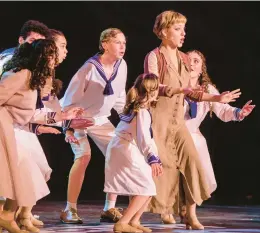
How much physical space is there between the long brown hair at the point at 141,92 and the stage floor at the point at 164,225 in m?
0.79

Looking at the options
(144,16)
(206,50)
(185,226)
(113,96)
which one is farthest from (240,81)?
(185,226)

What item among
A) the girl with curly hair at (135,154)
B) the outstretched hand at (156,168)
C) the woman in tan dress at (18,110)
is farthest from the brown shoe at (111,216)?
the woman in tan dress at (18,110)

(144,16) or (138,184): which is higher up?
(144,16)

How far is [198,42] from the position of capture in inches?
332

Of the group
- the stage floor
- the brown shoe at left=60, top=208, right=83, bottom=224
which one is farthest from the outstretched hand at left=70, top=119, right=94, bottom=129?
the brown shoe at left=60, top=208, right=83, bottom=224

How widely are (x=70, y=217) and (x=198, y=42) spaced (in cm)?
324

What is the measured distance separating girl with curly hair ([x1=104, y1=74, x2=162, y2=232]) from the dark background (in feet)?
10.9

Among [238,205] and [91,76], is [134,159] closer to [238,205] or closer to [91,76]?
[91,76]

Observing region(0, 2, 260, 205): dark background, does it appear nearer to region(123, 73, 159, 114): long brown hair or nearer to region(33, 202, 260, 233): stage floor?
region(33, 202, 260, 233): stage floor

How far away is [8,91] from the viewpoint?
177 inches

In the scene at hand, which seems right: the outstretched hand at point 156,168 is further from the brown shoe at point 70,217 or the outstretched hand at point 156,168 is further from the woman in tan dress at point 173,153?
the brown shoe at point 70,217

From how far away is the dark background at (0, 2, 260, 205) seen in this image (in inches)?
326

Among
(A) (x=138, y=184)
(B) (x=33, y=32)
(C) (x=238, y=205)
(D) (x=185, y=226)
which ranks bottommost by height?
(C) (x=238, y=205)

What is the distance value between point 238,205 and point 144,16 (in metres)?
2.18
